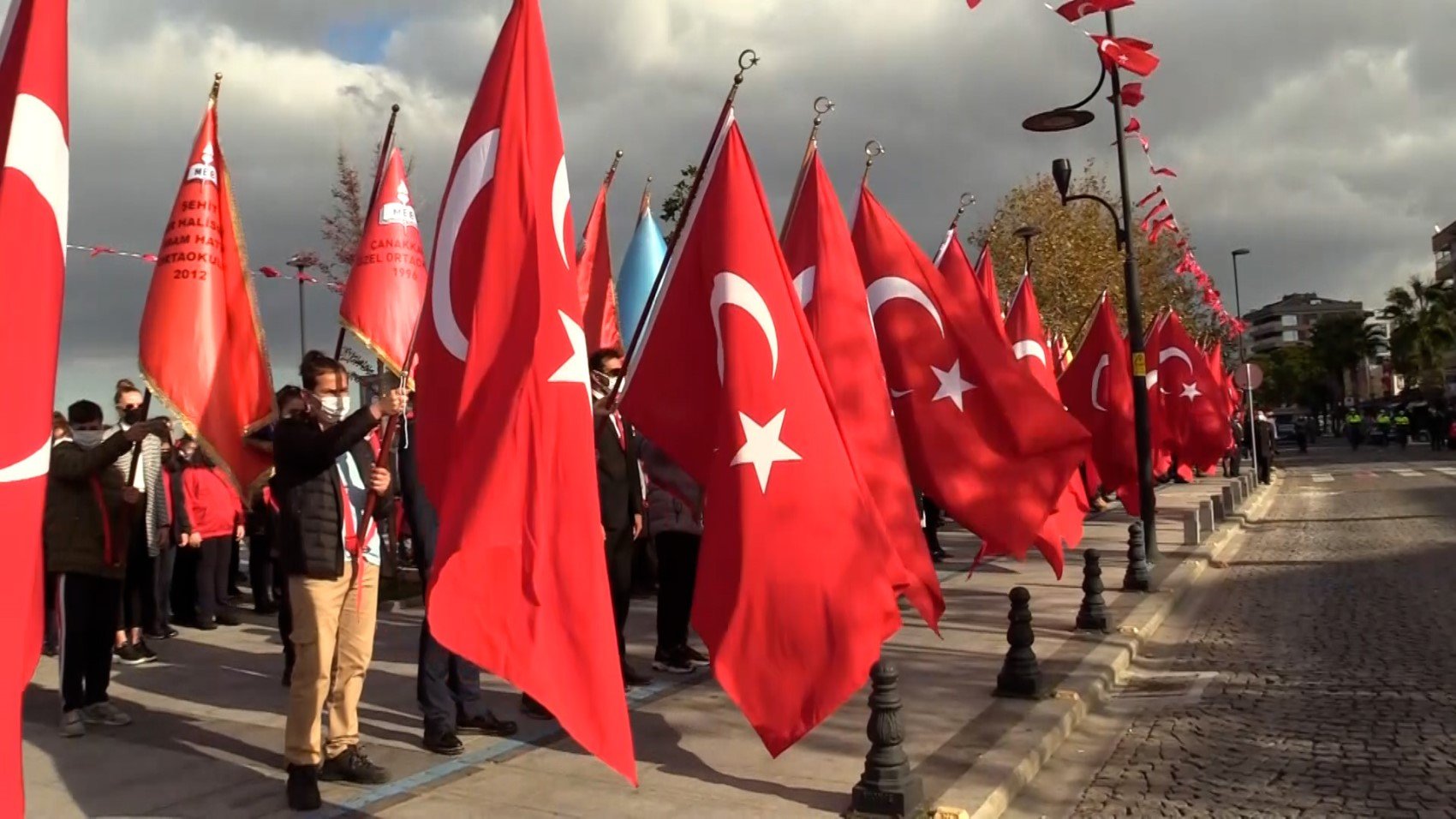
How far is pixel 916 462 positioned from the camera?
786 cm

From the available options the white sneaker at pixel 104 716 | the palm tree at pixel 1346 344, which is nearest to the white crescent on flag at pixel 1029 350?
the white sneaker at pixel 104 716

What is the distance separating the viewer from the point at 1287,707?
7383mm

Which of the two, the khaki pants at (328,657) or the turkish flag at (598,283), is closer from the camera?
the khaki pants at (328,657)

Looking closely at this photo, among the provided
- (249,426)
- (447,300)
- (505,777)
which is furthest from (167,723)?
(447,300)

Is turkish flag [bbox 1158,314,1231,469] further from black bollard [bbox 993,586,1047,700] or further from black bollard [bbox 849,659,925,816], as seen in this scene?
black bollard [bbox 849,659,925,816]

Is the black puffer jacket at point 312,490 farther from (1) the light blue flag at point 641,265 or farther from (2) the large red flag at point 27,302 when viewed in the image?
(1) the light blue flag at point 641,265

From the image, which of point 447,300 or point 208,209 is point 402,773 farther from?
point 208,209

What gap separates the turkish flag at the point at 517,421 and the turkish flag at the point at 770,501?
38.2 inches

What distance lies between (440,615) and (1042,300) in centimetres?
3223

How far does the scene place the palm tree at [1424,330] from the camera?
79188 millimetres

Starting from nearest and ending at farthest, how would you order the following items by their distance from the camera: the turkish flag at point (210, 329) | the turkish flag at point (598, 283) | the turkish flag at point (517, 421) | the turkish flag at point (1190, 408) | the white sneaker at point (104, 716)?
the turkish flag at point (517, 421) → the turkish flag at point (210, 329) → the white sneaker at point (104, 716) → the turkish flag at point (598, 283) → the turkish flag at point (1190, 408)

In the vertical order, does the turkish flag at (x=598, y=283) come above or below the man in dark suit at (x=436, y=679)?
above

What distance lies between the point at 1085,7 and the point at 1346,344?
115 meters


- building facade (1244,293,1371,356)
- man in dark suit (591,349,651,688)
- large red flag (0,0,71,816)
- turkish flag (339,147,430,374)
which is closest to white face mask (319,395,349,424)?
turkish flag (339,147,430,374)
